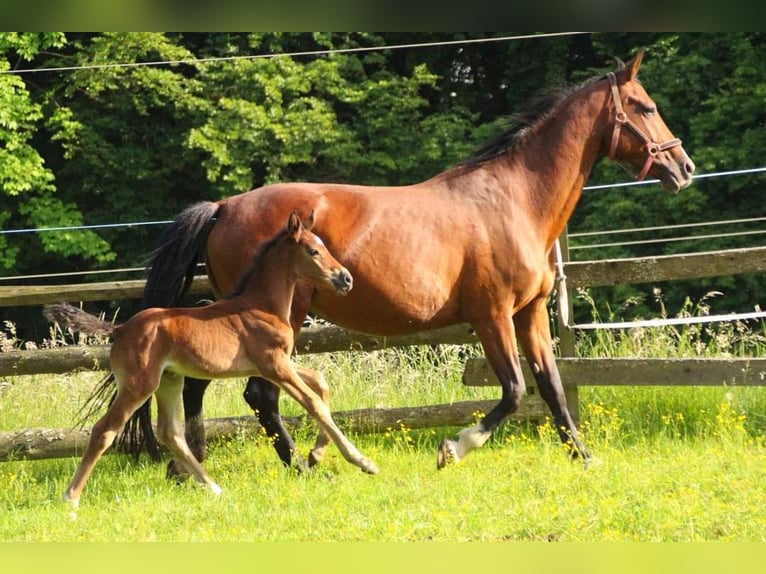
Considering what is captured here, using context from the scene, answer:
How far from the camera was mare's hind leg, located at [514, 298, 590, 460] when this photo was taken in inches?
267

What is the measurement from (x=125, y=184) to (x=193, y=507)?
15370 mm

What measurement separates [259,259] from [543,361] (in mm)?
2097

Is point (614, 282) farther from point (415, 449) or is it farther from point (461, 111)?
point (461, 111)

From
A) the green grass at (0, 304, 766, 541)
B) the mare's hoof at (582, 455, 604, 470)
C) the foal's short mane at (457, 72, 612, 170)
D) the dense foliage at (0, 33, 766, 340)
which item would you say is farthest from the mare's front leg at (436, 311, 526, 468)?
the dense foliage at (0, 33, 766, 340)

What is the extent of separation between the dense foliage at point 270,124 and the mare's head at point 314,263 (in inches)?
466

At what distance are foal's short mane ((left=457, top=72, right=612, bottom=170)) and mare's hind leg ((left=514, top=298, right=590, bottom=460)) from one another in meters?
1.07

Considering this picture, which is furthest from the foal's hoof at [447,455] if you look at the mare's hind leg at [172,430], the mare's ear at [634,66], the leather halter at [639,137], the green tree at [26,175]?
the green tree at [26,175]

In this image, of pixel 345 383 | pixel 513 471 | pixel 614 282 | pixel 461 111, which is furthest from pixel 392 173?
pixel 513 471

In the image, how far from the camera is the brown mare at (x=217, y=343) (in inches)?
222

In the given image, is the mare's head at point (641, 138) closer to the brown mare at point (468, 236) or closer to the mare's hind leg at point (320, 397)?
the brown mare at point (468, 236)

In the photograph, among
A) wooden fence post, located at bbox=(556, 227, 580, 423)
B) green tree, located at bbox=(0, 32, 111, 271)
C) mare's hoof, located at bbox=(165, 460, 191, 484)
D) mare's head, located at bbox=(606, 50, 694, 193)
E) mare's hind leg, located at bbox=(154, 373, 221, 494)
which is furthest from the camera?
green tree, located at bbox=(0, 32, 111, 271)

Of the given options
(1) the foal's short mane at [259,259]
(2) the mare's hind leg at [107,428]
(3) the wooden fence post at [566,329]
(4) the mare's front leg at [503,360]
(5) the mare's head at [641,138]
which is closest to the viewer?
(2) the mare's hind leg at [107,428]

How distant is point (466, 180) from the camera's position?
681 centimetres

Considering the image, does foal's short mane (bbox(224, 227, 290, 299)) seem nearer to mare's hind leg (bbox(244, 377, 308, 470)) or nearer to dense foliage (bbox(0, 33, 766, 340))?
mare's hind leg (bbox(244, 377, 308, 470))
